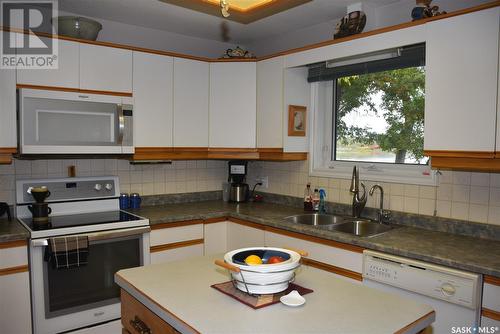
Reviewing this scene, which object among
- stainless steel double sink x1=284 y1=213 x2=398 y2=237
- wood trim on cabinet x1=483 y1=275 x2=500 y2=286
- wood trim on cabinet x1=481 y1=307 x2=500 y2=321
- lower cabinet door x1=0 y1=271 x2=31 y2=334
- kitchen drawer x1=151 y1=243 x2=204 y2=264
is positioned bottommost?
lower cabinet door x1=0 y1=271 x2=31 y2=334

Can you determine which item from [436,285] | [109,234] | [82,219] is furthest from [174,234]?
[436,285]

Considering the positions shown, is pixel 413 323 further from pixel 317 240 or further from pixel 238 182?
pixel 238 182

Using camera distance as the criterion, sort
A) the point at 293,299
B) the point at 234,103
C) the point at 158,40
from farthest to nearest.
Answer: the point at 158,40, the point at 234,103, the point at 293,299

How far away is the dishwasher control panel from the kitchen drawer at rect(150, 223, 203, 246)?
131 cm

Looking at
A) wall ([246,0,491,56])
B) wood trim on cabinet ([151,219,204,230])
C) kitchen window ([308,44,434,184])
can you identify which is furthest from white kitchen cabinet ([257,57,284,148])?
wood trim on cabinet ([151,219,204,230])

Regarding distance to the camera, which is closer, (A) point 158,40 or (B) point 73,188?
(B) point 73,188

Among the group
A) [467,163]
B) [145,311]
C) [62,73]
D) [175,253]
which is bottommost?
[175,253]

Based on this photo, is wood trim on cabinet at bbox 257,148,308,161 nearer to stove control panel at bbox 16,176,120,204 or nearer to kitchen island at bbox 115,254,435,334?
stove control panel at bbox 16,176,120,204

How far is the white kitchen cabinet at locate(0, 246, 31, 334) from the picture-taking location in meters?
2.18

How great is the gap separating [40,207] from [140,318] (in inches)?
60.7

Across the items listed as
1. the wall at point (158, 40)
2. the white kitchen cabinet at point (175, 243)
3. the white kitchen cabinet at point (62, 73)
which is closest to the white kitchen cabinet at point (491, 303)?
the white kitchen cabinet at point (175, 243)

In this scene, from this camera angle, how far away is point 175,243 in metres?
2.84

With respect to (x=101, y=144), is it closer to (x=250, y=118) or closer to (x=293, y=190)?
(x=250, y=118)

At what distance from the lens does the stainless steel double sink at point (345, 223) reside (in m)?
2.59
